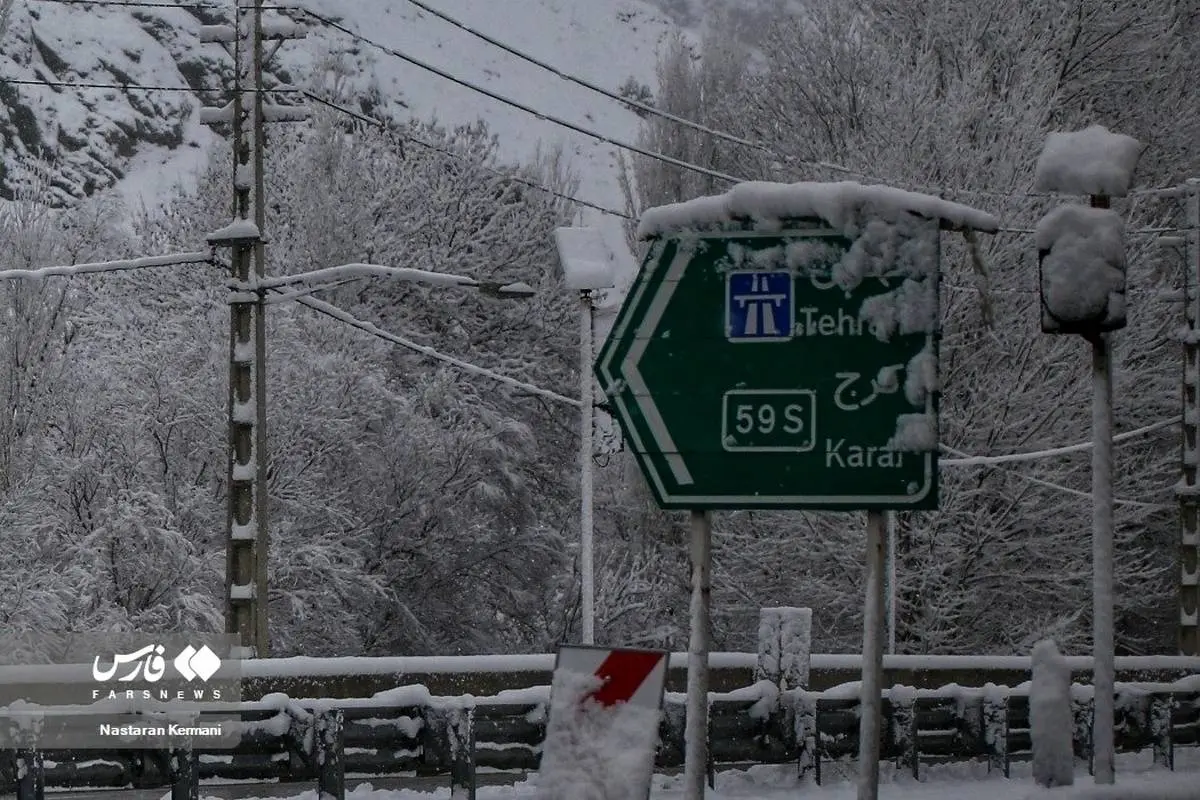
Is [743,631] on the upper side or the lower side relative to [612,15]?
lower

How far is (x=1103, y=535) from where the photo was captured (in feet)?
29.0

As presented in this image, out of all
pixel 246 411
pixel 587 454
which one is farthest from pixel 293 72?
pixel 246 411

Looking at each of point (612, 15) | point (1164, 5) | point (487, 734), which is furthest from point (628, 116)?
point (487, 734)

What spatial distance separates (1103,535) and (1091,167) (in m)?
1.80

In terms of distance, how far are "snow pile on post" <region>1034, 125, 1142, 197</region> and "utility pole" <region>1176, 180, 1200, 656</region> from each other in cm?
1933

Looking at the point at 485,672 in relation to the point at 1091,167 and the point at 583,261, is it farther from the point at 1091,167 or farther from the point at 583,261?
the point at 1091,167

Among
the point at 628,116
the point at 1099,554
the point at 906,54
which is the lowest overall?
the point at 1099,554

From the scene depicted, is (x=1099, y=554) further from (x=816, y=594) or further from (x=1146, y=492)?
(x=1146, y=492)

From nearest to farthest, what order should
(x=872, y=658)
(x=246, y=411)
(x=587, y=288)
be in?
(x=872, y=658) < (x=246, y=411) < (x=587, y=288)

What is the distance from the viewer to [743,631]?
33.5 m

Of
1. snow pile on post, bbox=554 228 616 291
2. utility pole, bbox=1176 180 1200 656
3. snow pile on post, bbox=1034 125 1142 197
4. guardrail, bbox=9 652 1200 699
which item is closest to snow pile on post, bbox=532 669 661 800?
snow pile on post, bbox=1034 125 1142 197

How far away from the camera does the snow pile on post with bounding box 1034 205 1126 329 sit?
8.71m

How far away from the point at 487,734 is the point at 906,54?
22185 mm

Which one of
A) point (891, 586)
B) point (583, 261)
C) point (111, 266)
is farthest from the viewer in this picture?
point (891, 586)
